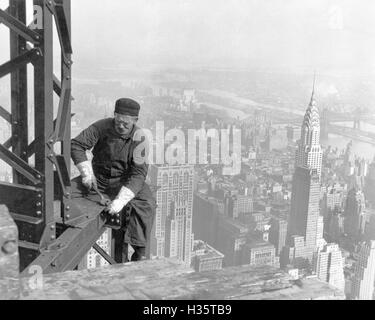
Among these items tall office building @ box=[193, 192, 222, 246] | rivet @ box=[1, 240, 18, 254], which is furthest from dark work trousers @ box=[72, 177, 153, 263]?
tall office building @ box=[193, 192, 222, 246]

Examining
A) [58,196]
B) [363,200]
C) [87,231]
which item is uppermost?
[58,196]

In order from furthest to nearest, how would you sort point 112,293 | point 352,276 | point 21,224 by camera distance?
point 352,276
point 21,224
point 112,293

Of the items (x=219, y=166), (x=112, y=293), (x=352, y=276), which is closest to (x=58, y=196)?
(x=112, y=293)

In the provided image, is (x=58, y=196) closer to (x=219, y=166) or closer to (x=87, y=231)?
(x=87, y=231)

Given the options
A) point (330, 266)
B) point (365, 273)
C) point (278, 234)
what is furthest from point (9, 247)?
point (278, 234)

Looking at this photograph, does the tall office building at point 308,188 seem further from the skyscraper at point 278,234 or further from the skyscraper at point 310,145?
the skyscraper at point 278,234

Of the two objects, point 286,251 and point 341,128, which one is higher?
point 341,128

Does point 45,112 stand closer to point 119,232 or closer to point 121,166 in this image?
point 121,166

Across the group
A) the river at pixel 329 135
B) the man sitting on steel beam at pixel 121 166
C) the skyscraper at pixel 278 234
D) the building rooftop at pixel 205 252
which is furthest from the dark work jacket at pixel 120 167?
the river at pixel 329 135
